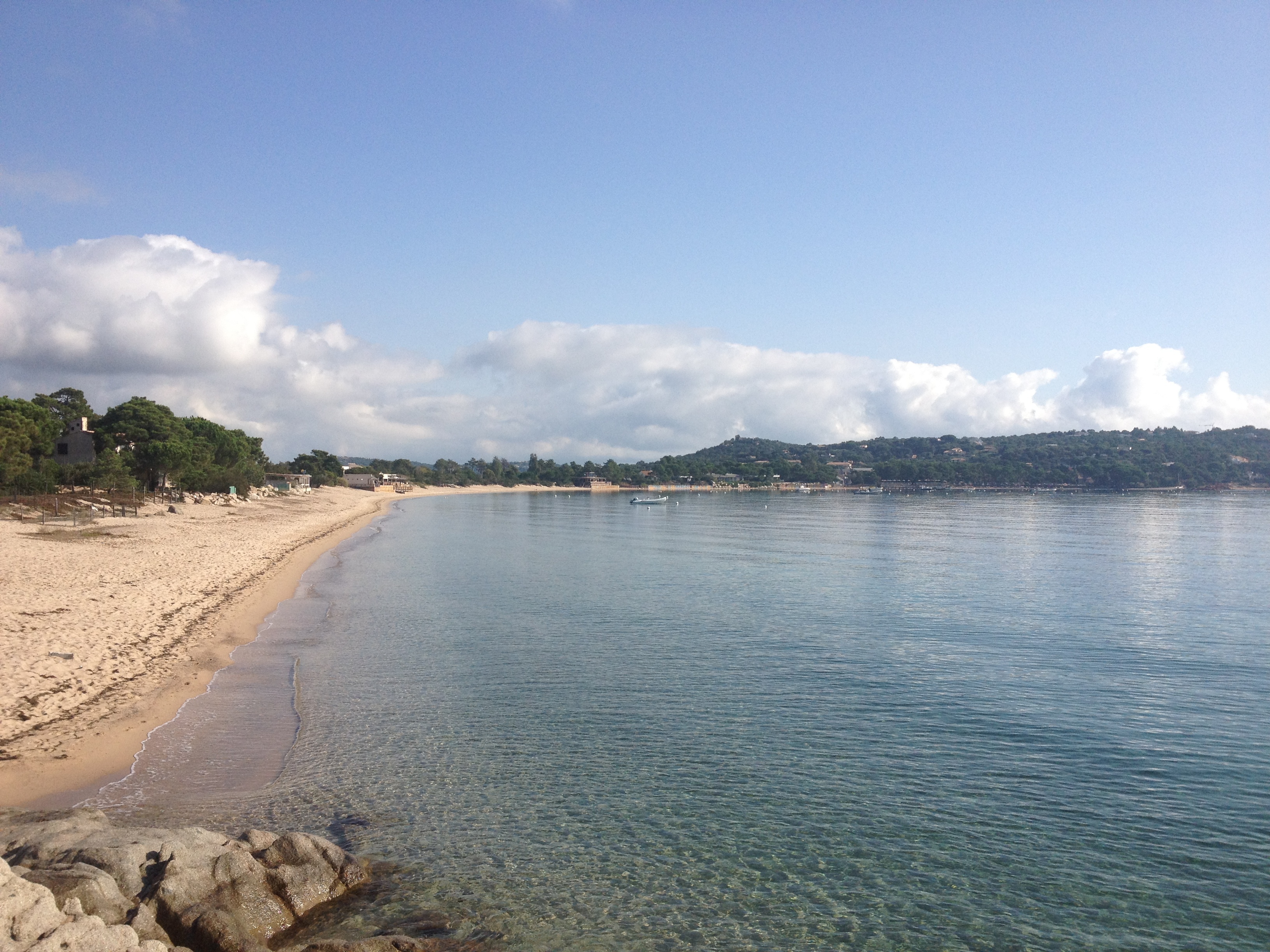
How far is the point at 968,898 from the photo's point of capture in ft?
34.4

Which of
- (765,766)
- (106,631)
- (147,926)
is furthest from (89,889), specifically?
(106,631)

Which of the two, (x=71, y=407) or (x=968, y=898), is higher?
(x=71, y=407)

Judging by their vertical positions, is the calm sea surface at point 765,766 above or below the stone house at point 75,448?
below

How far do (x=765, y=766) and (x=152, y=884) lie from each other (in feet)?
33.2

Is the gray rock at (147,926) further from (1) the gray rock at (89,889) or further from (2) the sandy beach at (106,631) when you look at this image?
(2) the sandy beach at (106,631)

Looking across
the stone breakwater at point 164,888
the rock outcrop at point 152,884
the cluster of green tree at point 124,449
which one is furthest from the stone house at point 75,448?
the stone breakwater at point 164,888

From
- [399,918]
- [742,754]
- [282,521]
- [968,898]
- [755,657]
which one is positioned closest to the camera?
[399,918]

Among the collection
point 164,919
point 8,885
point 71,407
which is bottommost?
point 164,919

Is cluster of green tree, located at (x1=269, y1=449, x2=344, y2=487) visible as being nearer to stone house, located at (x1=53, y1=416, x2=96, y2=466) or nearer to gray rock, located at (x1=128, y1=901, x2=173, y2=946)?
stone house, located at (x1=53, y1=416, x2=96, y2=466)

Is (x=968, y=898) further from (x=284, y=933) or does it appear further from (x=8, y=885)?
(x=8, y=885)

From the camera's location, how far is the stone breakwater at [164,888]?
23.0 ft

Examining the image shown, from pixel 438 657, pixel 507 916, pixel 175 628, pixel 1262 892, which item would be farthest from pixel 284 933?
pixel 175 628

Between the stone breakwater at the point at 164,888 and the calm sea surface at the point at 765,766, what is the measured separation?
29.0 inches

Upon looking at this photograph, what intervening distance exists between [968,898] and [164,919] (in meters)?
9.73
